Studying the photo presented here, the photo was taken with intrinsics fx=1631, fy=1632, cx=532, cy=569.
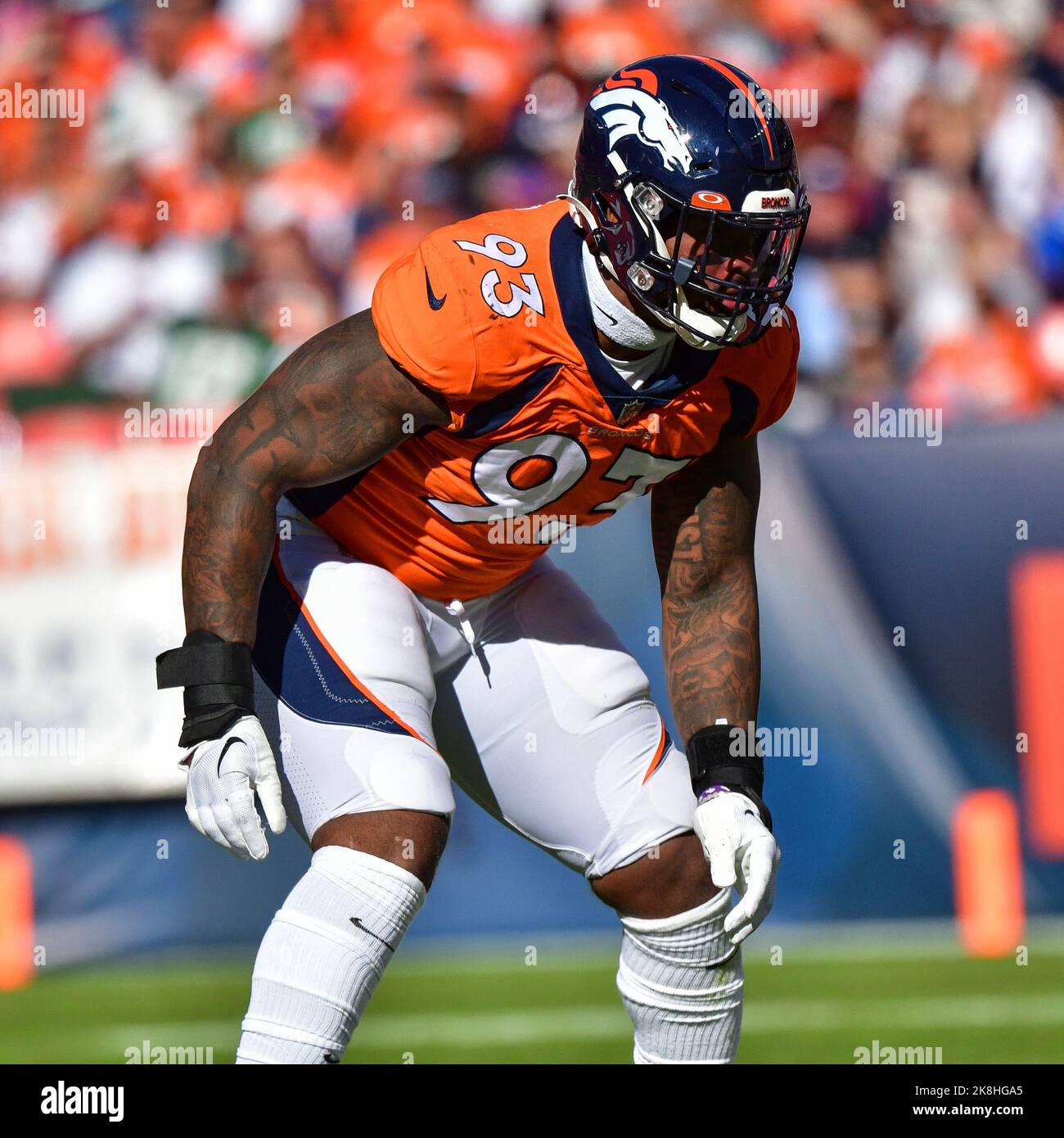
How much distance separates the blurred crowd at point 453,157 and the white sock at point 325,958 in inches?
141

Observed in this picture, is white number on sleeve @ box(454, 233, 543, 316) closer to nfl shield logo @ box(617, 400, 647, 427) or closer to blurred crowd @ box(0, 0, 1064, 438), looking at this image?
nfl shield logo @ box(617, 400, 647, 427)

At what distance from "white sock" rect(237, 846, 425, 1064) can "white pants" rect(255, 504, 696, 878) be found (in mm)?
121

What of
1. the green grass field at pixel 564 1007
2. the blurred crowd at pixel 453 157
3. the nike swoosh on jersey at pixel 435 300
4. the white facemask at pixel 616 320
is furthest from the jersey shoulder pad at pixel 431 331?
the blurred crowd at pixel 453 157

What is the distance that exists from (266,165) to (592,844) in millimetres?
4433

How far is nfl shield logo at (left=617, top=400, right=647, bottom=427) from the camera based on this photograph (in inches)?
102

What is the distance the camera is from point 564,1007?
174 inches

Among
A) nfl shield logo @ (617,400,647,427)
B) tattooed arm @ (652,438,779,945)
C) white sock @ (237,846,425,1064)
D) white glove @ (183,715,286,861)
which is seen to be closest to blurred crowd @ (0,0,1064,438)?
tattooed arm @ (652,438,779,945)

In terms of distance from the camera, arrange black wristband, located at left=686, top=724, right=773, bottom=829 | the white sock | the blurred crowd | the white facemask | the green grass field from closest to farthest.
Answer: the white sock < the white facemask < black wristband, located at left=686, top=724, right=773, bottom=829 < the green grass field < the blurred crowd

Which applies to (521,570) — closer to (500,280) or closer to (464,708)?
(464,708)

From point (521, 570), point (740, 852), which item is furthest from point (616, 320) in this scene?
point (740, 852)

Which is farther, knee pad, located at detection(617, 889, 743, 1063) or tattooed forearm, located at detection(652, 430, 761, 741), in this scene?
tattooed forearm, located at detection(652, 430, 761, 741)

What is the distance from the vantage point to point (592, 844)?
2.74 metres

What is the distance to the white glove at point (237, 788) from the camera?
2332 mm

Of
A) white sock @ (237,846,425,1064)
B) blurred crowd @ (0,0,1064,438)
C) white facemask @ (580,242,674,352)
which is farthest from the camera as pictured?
blurred crowd @ (0,0,1064,438)
